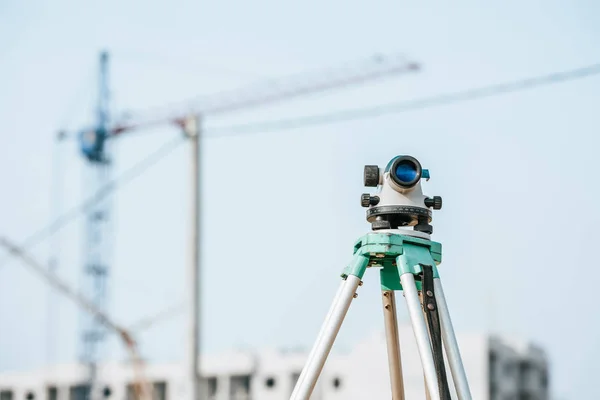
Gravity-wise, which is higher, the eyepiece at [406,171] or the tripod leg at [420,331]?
the eyepiece at [406,171]

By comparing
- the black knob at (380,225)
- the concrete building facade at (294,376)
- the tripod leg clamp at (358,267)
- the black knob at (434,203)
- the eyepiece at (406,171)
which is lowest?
the tripod leg clamp at (358,267)

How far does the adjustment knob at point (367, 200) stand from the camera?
4.47m

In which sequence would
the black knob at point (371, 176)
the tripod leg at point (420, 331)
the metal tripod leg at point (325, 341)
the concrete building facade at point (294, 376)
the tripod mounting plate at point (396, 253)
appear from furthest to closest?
1. the concrete building facade at point (294, 376)
2. the black knob at point (371, 176)
3. the tripod mounting plate at point (396, 253)
4. the metal tripod leg at point (325, 341)
5. the tripod leg at point (420, 331)

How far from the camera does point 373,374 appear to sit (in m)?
56.1

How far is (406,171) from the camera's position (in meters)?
4.44

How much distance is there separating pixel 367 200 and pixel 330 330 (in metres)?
0.56

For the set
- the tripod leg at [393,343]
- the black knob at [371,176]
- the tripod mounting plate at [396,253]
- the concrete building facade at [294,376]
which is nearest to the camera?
the tripod mounting plate at [396,253]

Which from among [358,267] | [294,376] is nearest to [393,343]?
[358,267]

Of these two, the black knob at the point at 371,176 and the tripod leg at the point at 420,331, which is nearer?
the tripod leg at the point at 420,331

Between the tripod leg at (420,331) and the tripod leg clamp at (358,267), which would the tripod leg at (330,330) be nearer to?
the tripod leg clamp at (358,267)

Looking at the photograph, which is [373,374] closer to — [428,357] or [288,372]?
[288,372]

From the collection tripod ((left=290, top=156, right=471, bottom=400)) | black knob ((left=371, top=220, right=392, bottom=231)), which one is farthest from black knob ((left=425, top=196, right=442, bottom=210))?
black knob ((left=371, top=220, right=392, bottom=231))

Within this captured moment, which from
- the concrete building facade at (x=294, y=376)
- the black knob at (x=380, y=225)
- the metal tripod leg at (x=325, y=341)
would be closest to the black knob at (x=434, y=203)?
the black knob at (x=380, y=225)

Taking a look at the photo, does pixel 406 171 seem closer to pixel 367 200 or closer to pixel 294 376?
pixel 367 200
